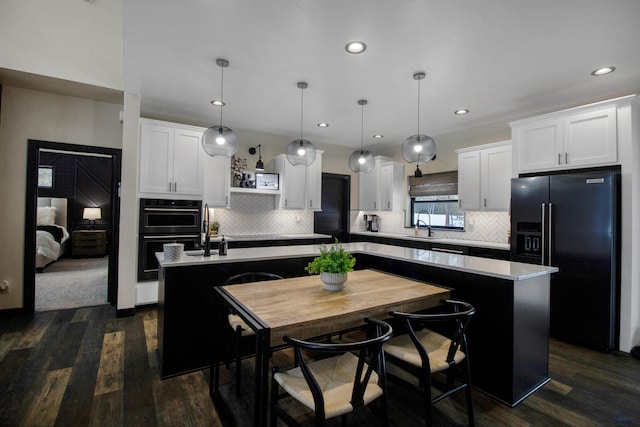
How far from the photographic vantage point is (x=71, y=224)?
24.6 ft

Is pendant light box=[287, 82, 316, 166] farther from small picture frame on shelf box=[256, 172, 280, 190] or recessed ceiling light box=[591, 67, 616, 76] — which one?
recessed ceiling light box=[591, 67, 616, 76]

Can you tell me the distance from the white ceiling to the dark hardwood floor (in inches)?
107

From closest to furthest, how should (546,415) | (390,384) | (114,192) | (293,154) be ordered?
(546,415) → (390,384) → (293,154) → (114,192)

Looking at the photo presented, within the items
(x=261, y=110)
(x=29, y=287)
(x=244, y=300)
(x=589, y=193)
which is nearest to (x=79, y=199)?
(x=29, y=287)

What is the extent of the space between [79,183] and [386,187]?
643 centimetres

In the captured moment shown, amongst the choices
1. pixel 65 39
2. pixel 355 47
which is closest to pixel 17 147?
pixel 65 39

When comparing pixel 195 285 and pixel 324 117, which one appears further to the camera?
pixel 324 117

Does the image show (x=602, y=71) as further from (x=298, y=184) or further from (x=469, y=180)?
(x=298, y=184)

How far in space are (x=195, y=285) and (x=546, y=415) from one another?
270 centimetres

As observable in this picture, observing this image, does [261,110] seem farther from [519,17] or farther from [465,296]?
[465,296]

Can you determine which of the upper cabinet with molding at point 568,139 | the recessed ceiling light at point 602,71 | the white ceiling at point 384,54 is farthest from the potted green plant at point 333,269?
the recessed ceiling light at point 602,71

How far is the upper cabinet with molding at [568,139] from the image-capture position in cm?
321

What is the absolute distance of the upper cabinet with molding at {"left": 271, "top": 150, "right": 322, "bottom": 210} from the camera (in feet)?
17.8

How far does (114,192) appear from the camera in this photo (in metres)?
4.28
